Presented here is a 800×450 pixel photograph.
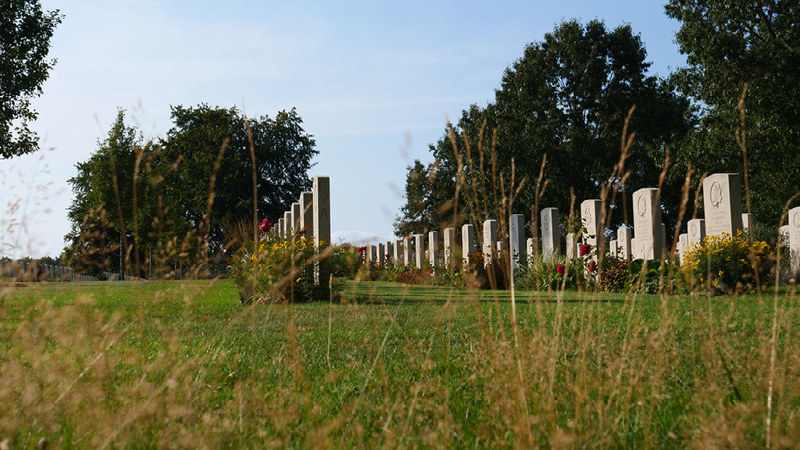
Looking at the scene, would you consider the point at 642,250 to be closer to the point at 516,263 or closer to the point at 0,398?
the point at 516,263

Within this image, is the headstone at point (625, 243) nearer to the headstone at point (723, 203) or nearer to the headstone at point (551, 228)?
the headstone at point (551, 228)

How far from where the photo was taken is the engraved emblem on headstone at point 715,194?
11555mm

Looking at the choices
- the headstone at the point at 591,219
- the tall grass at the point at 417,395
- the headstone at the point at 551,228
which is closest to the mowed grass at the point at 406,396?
the tall grass at the point at 417,395

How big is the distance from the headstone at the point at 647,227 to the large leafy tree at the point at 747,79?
6.75 meters

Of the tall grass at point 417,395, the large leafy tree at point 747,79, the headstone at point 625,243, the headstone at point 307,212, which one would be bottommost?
the tall grass at point 417,395

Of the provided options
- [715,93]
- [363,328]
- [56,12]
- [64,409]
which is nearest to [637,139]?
[715,93]

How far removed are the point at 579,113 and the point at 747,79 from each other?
7976mm

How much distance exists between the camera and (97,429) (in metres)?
2.25

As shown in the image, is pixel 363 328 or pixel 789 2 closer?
pixel 363 328

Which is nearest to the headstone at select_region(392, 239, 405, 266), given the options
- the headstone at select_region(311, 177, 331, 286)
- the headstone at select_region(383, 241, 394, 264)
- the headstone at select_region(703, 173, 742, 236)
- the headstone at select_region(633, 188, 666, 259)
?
the headstone at select_region(383, 241, 394, 264)

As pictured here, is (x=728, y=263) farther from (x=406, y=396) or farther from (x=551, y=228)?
(x=406, y=396)

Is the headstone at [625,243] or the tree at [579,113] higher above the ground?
the tree at [579,113]

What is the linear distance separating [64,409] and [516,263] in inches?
550

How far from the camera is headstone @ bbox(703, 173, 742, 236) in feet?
37.0
